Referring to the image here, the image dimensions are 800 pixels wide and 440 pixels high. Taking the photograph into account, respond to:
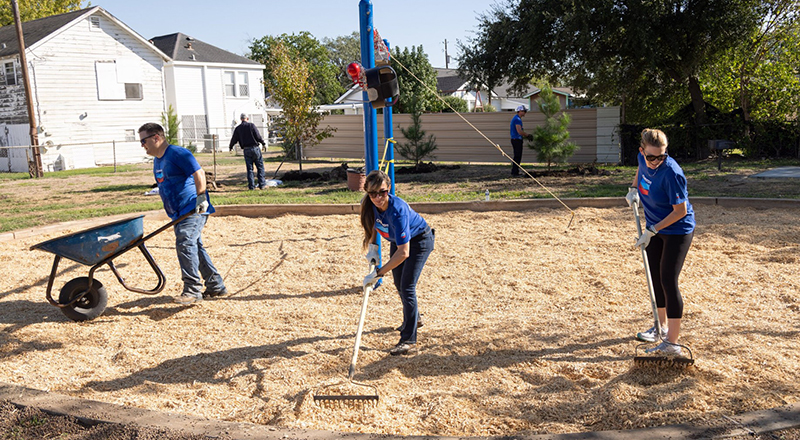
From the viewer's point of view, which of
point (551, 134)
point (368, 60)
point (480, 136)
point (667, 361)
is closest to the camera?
point (667, 361)

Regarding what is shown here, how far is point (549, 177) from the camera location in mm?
15242

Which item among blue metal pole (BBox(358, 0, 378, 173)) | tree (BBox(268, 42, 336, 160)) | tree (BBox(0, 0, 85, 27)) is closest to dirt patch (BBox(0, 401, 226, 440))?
blue metal pole (BBox(358, 0, 378, 173))

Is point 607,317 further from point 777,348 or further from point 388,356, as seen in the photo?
point 388,356

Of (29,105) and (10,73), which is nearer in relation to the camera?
(29,105)

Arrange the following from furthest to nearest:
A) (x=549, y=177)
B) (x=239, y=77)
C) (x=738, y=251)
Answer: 1. (x=239, y=77)
2. (x=549, y=177)
3. (x=738, y=251)

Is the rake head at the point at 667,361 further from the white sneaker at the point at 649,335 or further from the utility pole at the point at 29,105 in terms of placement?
the utility pole at the point at 29,105

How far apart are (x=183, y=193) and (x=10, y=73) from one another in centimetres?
2574

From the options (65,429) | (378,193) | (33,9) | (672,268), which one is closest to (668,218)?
(672,268)

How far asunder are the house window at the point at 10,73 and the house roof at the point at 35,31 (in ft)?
1.38

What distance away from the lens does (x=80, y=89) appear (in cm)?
2736

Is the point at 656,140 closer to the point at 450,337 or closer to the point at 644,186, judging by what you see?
the point at 644,186

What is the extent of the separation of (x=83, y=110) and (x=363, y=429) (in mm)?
28096

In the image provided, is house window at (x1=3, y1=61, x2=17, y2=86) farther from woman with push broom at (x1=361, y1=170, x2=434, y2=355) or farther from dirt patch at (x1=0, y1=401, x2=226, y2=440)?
woman with push broom at (x1=361, y1=170, x2=434, y2=355)

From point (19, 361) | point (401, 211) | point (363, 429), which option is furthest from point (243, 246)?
point (363, 429)
